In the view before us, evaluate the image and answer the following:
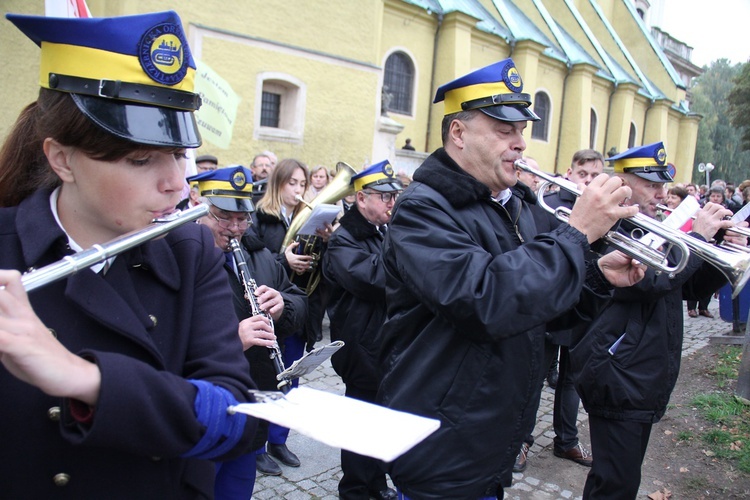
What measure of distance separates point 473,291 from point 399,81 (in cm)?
1904

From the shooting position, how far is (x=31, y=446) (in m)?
1.30

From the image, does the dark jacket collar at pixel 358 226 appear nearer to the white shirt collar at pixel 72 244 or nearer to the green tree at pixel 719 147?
the white shirt collar at pixel 72 244

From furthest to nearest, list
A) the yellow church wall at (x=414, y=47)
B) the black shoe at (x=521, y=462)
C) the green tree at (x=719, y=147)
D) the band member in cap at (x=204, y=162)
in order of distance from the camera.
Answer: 1. the green tree at (x=719, y=147)
2. the yellow church wall at (x=414, y=47)
3. the band member in cap at (x=204, y=162)
4. the black shoe at (x=521, y=462)

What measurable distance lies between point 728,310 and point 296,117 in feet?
33.2

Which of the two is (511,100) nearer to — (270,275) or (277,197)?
(270,275)

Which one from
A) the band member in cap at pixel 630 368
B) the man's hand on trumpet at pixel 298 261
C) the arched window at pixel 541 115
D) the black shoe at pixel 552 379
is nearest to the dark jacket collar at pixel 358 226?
the man's hand on trumpet at pixel 298 261

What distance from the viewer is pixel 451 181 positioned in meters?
2.38

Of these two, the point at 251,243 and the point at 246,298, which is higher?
the point at 251,243

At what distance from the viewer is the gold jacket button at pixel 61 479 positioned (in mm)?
1304

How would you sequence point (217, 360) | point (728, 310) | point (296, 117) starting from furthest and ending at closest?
point (296, 117), point (728, 310), point (217, 360)

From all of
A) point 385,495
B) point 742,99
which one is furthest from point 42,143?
point 742,99

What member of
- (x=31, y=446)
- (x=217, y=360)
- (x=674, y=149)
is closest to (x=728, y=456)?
(x=217, y=360)

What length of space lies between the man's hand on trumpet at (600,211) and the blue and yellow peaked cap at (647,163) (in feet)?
6.42

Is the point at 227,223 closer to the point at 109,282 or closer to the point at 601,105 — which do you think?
the point at 109,282
